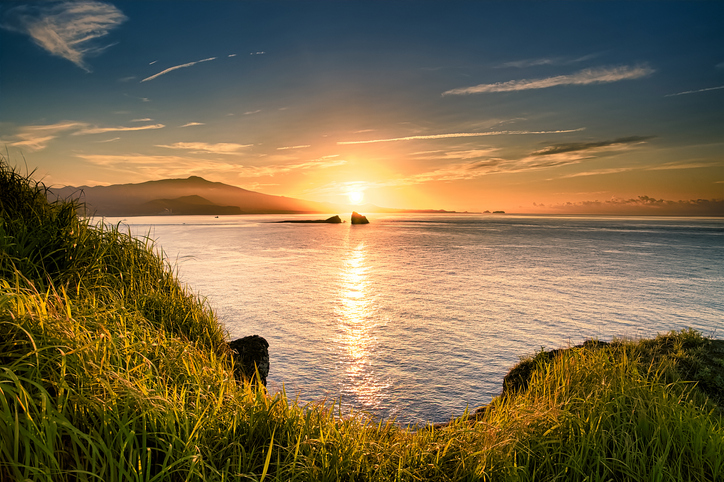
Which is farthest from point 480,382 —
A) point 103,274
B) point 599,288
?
point 599,288

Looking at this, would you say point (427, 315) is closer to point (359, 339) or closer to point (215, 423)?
point (359, 339)

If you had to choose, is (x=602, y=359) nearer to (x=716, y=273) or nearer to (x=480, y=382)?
(x=480, y=382)

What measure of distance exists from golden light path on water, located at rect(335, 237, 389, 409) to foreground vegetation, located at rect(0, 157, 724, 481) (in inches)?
132

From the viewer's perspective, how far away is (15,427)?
6.87 ft

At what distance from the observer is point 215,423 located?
2.93 meters

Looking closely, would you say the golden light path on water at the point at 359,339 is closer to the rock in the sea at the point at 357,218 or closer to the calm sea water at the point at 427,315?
the calm sea water at the point at 427,315

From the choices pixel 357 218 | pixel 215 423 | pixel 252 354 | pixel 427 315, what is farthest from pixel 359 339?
pixel 357 218

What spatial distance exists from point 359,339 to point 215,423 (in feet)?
26.2

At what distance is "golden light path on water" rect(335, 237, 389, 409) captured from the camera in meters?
7.44

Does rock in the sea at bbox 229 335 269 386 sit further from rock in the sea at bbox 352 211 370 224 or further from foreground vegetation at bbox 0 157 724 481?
rock in the sea at bbox 352 211 370 224

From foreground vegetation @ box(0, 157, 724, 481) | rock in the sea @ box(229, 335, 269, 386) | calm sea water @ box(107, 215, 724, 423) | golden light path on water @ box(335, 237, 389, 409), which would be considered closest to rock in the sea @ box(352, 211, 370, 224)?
calm sea water @ box(107, 215, 724, 423)

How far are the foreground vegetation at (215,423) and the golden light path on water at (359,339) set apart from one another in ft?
11.0

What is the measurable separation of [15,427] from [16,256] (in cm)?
327

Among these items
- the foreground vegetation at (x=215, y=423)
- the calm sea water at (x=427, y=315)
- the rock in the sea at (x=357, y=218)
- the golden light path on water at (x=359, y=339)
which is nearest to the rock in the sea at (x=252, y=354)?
the calm sea water at (x=427, y=315)
